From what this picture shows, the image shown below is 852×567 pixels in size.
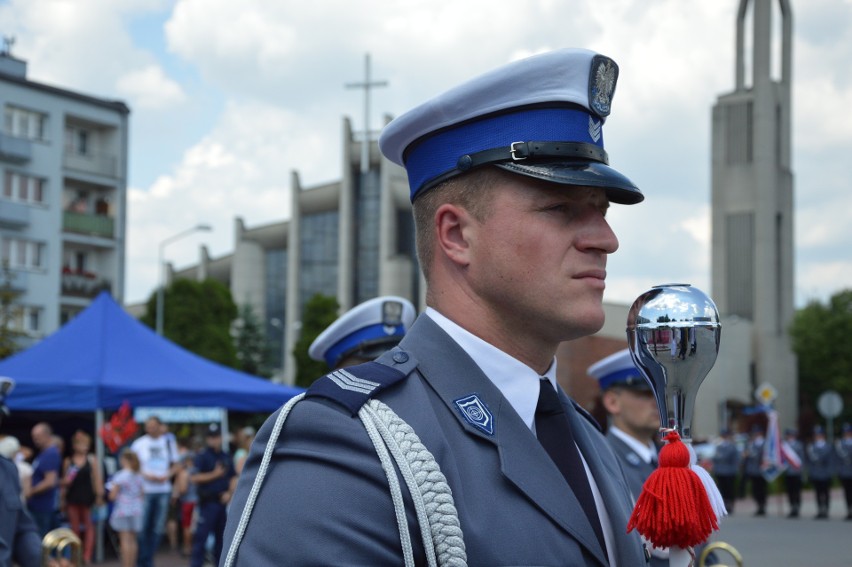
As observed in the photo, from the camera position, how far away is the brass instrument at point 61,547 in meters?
5.60

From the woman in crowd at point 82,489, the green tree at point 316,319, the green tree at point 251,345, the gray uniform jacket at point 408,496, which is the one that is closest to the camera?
the gray uniform jacket at point 408,496

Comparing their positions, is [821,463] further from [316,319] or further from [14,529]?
[316,319]

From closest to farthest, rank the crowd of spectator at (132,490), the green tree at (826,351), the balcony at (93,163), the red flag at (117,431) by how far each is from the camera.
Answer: the crowd of spectator at (132,490) < the red flag at (117,431) < the balcony at (93,163) < the green tree at (826,351)

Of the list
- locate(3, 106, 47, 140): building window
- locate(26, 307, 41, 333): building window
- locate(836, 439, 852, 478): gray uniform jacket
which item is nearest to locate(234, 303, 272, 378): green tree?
locate(26, 307, 41, 333): building window

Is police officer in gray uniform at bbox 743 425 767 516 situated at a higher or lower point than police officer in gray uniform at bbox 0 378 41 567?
lower

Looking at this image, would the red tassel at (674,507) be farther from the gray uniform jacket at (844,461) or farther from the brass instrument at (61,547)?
the gray uniform jacket at (844,461)

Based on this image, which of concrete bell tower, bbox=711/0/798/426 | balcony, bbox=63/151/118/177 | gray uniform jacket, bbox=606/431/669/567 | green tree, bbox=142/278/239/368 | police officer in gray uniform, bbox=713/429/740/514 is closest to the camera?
gray uniform jacket, bbox=606/431/669/567

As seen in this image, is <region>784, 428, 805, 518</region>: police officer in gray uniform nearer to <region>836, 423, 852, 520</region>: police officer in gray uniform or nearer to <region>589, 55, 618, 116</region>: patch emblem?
<region>836, 423, 852, 520</region>: police officer in gray uniform

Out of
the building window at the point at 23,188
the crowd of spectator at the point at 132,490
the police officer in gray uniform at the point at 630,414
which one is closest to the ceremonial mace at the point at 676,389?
the police officer in gray uniform at the point at 630,414

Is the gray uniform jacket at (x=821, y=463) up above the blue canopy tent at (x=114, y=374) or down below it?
below

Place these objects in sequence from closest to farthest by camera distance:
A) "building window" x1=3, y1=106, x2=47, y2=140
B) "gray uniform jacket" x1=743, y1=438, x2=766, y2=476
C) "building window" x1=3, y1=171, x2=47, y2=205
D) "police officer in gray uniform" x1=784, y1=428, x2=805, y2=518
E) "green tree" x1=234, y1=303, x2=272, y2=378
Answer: "police officer in gray uniform" x1=784, y1=428, x2=805, y2=518
"gray uniform jacket" x1=743, y1=438, x2=766, y2=476
"building window" x1=3, y1=106, x2=47, y2=140
"building window" x1=3, y1=171, x2=47, y2=205
"green tree" x1=234, y1=303, x2=272, y2=378

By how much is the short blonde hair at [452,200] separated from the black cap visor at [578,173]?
1.6 inches

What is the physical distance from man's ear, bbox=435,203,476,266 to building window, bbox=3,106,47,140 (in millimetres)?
48987

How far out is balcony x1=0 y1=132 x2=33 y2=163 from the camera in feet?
152
